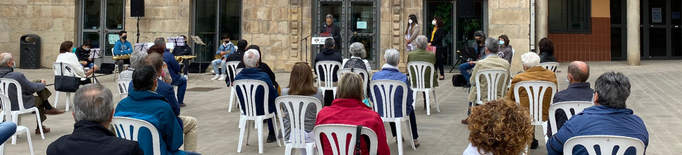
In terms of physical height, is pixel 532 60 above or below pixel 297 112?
above

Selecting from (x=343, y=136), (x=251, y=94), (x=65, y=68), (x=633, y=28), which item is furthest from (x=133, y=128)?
(x=633, y=28)

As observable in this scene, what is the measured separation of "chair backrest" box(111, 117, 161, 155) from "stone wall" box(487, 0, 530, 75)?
533 inches

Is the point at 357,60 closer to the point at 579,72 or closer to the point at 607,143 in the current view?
the point at 579,72

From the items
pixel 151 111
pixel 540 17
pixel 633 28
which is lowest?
pixel 151 111

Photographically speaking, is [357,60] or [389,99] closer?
[389,99]

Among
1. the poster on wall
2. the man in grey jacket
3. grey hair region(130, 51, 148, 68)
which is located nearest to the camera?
grey hair region(130, 51, 148, 68)

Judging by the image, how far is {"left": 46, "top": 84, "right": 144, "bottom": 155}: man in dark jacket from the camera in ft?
11.1

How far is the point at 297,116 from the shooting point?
596 cm

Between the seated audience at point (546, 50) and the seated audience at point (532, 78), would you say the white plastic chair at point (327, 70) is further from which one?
the seated audience at point (532, 78)

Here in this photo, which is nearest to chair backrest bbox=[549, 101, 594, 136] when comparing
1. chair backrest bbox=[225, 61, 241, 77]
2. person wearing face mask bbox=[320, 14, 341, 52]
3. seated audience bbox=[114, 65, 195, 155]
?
seated audience bbox=[114, 65, 195, 155]

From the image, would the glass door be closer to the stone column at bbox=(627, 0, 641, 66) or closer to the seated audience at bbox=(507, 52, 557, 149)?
the stone column at bbox=(627, 0, 641, 66)

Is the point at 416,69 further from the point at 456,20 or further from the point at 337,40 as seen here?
the point at 456,20

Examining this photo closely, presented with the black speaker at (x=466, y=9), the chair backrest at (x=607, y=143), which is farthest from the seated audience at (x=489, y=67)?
the black speaker at (x=466, y=9)

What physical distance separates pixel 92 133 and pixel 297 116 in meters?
2.65
